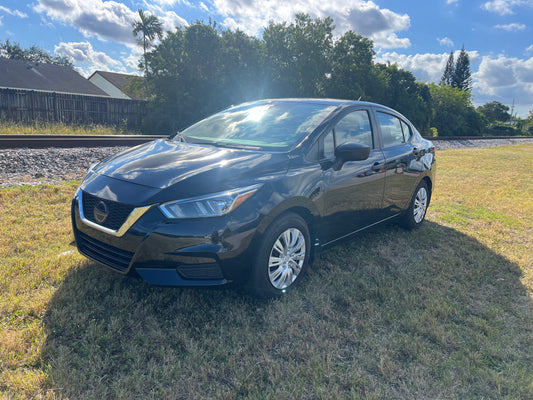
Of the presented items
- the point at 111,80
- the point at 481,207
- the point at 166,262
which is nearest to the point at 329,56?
the point at 111,80

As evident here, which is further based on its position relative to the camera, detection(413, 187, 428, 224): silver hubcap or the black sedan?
detection(413, 187, 428, 224): silver hubcap

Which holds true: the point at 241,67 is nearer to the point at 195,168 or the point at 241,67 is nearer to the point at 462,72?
the point at 195,168

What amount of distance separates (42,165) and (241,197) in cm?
602

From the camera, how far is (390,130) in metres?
4.45

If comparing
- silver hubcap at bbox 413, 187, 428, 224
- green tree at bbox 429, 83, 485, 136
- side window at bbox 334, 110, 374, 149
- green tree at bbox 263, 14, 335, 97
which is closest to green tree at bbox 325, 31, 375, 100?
green tree at bbox 263, 14, 335, 97

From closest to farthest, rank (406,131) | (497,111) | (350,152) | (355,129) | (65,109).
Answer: (350,152)
(355,129)
(406,131)
(65,109)
(497,111)

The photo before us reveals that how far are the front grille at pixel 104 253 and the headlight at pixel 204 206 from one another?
0.44m

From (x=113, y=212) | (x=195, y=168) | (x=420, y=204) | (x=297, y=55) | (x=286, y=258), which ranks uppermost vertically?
(x=297, y=55)

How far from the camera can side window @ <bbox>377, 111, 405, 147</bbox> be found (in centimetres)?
429

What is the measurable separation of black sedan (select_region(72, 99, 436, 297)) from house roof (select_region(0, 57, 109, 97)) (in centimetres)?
3162

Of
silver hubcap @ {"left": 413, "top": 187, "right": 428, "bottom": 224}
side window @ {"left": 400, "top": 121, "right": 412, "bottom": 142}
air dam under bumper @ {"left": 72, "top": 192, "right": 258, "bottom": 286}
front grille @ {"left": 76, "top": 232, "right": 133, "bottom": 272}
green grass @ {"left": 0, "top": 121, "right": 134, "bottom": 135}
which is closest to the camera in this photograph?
air dam under bumper @ {"left": 72, "top": 192, "right": 258, "bottom": 286}

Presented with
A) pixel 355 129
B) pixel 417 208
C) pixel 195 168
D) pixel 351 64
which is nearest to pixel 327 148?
pixel 355 129

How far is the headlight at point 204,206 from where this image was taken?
250cm

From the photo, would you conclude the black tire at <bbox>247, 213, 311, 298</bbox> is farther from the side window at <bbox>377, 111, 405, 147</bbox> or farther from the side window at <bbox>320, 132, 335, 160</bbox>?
the side window at <bbox>377, 111, 405, 147</bbox>
